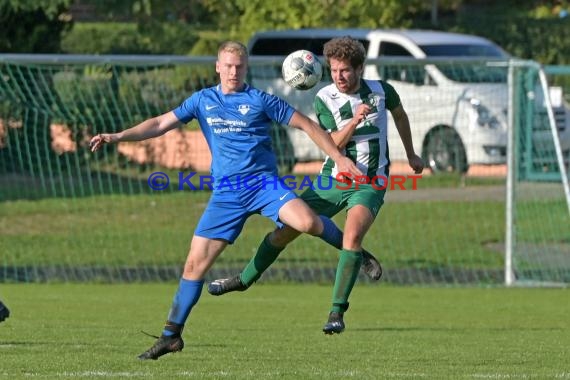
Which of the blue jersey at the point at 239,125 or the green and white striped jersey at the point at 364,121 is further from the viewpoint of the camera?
the green and white striped jersey at the point at 364,121

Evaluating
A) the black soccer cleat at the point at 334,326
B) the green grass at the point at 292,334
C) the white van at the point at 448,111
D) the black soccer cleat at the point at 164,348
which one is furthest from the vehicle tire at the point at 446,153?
the black soccer cleat at the point at 164,348

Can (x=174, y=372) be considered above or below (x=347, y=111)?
below

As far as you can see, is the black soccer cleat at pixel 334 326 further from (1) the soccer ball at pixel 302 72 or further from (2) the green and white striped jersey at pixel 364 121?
(1) the soccer ball at pixel 302 72

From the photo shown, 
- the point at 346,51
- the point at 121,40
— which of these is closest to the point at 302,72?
the point at 346,51

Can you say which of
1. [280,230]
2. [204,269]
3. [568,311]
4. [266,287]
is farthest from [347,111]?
[266,287]

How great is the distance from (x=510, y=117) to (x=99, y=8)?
999 centimetres

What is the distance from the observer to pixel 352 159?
10.4 metres

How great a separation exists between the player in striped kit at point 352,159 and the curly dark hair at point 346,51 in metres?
0.02

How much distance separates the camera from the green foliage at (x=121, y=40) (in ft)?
117

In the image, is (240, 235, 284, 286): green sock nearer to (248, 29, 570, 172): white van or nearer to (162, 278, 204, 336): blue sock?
(162, 278, 204, 336): blue sock

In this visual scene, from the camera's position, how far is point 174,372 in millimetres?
8703

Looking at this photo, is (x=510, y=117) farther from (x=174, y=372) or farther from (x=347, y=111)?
(x=174, y=372)

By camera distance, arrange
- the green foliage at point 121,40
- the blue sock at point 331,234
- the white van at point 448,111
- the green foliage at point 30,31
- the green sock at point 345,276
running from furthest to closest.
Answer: the green foliage at point 121,40, the green foliage at point 30,31, the white van at point 448,111, the blue sock at point 331,234, the green sock at point 345,276

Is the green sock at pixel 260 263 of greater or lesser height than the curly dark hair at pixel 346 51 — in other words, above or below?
below
